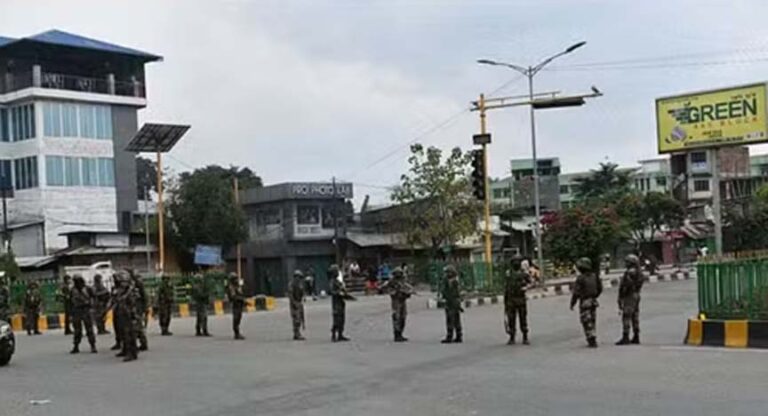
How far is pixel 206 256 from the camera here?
4941cm

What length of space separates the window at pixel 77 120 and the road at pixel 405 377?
39369 millimetres

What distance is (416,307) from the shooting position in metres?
34.2

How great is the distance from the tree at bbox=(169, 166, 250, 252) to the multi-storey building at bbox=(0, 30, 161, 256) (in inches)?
256

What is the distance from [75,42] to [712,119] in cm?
4916

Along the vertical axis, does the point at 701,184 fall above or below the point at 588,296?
above

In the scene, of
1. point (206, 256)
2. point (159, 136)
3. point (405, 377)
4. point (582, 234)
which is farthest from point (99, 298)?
point (582, 234)

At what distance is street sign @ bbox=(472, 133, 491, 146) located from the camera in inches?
1283

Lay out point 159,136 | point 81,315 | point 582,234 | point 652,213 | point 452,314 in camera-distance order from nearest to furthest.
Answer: point 452,314 < point 81,315 < point 582,234 < point 159,136 < point 652,213

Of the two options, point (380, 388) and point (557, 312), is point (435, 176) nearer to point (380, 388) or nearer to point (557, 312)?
point (557, 312)

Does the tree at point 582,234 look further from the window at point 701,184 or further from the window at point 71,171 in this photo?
the window at point 701,184

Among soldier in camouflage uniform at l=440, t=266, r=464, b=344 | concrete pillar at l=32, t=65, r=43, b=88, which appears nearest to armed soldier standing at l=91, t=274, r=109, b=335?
soldier in camouflage uniform at l=440, t=266, r=464, b=344

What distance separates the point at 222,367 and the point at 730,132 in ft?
37.1

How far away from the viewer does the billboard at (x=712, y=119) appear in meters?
20.2

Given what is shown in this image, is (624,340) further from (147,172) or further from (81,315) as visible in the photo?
(147,172)
